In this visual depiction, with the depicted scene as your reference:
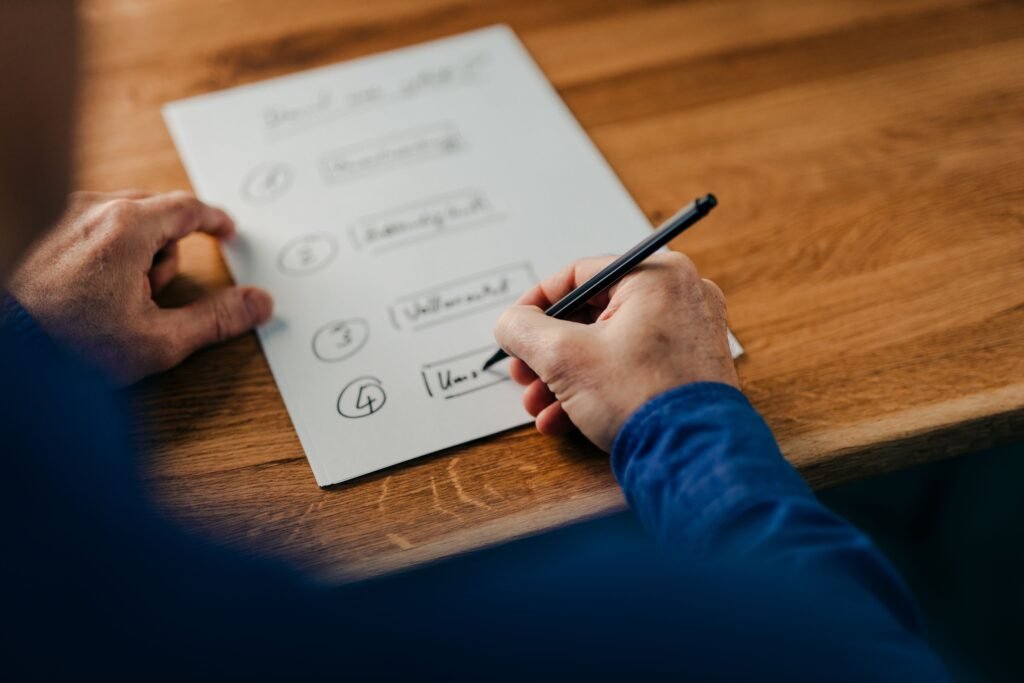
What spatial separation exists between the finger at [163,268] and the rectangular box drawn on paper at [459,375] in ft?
0.72

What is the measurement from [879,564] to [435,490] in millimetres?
265

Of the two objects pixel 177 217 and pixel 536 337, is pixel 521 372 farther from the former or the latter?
pixel 177 217

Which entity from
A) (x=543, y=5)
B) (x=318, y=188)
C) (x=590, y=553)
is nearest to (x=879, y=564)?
(x=590, y=553)

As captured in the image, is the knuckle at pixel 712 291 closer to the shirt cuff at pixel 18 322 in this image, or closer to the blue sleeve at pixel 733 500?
the blue sleeve at pixel 733 500

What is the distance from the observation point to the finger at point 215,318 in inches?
25.1

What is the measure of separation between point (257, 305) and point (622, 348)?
0.93 feet

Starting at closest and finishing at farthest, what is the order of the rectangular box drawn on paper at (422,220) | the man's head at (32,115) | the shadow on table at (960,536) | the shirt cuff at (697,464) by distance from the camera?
1. the man's head at (32,115)
2. the shirt cuff at (697,464)
3. the rectangular box drawn on paper at (422,220)
4. the shadow on table at (960,536)

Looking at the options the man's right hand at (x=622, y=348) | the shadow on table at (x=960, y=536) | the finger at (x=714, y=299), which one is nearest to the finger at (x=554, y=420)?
the man's right hand at (x=622, y=348)

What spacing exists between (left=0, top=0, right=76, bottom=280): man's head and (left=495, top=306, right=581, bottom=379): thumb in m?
0.28

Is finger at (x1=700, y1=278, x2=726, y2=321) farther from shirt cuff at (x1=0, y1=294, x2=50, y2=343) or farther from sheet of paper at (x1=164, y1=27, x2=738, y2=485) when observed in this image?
shirt cuff at (x1=0, y1=294, x2=50, y2=343)

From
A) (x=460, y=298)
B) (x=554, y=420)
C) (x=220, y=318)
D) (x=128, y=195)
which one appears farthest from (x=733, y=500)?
(x=128, y=195)

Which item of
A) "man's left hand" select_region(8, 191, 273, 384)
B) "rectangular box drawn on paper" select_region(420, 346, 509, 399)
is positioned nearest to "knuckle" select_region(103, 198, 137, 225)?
"man's left hand" select_region(8, 191, 273, 384)

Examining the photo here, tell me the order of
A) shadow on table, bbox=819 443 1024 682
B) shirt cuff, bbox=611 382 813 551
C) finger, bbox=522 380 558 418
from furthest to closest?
shadow on table, bbox=819 443 1024 682 → finger, bbox=522 380 558 418 → shirt cuff, bbox=611 382 813 551

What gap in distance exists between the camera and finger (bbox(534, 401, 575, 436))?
587 millimetres
